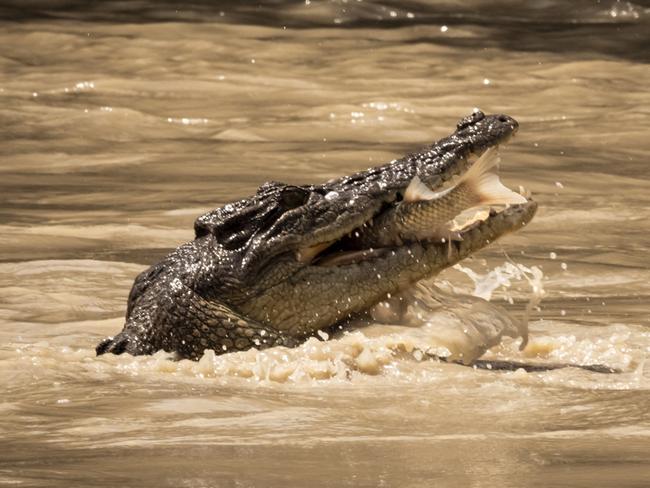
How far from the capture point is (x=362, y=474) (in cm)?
421

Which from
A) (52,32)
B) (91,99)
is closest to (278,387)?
(91,99)

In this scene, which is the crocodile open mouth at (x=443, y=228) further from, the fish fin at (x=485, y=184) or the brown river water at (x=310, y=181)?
the brown river water at (x=310, y=181)

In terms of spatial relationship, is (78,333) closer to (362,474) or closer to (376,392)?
(376,392)

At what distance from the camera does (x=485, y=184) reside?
19.5 ft

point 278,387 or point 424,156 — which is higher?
point 424,156

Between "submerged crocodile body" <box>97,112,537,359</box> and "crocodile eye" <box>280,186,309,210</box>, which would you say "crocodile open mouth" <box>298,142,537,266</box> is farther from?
"crocodile eye" <box>280,186,309,210</box>

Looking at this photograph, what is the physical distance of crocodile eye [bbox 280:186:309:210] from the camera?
595 centimetres

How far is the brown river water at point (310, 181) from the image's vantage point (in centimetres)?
461

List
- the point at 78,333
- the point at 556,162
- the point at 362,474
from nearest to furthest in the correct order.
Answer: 1. the point at 362,474
2. the point at 78,333
3. the point at 556,162

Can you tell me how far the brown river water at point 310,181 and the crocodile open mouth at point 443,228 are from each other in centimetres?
30

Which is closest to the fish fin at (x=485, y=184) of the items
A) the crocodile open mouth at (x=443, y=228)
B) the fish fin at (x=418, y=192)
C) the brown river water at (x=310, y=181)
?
the crocodile open mouth at (x=443, y=228)

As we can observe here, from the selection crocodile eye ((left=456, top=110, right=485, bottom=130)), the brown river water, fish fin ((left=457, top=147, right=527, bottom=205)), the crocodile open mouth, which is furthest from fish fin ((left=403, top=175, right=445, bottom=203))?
the brown river water

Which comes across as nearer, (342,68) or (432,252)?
(432,252)

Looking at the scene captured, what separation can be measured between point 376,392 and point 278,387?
0.36 metres
